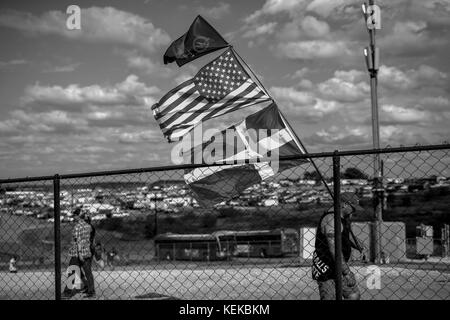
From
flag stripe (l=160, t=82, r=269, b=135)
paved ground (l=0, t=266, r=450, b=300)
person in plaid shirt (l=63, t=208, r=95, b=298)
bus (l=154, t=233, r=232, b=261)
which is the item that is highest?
flag stripe (l=160, t=82, r=269, b=135)

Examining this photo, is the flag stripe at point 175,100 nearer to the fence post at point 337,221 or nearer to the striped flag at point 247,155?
the striped flag at point 247,155

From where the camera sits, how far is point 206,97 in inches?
333

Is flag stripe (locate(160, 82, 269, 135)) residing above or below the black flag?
below

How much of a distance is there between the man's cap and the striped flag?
653 mm

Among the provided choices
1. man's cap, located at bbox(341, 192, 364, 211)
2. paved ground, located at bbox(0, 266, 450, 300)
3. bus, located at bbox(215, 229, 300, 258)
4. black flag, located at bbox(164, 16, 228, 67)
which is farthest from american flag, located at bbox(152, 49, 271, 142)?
bus, located at bbox(215, 229, 300, 258)

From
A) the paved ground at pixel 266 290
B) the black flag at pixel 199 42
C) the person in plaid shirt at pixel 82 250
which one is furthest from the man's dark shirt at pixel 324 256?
the person in plaid shirt at pixel 82 250

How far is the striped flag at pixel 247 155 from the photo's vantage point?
7230 mm

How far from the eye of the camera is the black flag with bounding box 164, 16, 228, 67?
8414 millimetres

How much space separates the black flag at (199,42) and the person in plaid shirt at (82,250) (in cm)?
438

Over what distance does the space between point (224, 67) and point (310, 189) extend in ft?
8.07

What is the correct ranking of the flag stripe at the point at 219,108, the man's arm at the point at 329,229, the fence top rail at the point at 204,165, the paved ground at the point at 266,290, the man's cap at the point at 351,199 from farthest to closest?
the paved ground at the point at 266,290 < the flag stripe at the point at 219,108 < the man's cap at the point at 351,199 < the man's arm at the point at 329,229 < the fence top rail at the point at 204,165

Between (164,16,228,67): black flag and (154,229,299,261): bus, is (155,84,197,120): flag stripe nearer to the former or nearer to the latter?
(164,16,228,67): black flag
